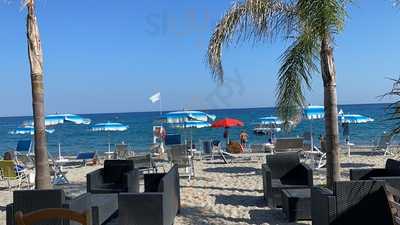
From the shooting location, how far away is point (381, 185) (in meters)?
5.14

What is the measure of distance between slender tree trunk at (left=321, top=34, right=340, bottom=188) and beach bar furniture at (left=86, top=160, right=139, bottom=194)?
10.4 feet

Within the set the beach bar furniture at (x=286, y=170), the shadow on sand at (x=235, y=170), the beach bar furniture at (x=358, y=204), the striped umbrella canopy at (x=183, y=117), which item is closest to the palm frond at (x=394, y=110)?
the beach bar furniture at (x=358, y=204)

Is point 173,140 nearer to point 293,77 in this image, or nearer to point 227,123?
point 227,123

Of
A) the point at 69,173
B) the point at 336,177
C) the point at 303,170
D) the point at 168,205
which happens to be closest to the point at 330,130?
the point at 336,177

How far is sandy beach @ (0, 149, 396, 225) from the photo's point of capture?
6973 mm

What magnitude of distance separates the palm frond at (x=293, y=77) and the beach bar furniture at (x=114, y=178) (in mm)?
2999

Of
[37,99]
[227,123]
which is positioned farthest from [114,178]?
[227,123]

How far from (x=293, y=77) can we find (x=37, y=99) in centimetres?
446

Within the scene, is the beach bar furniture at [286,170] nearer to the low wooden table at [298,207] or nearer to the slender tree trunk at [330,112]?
the slender tree trunk at [330,112]

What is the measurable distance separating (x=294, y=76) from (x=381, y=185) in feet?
13.8

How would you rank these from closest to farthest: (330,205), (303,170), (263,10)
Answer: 1. (330,205)
2. (263,10)
3. (303,170)

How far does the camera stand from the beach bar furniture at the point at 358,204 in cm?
513

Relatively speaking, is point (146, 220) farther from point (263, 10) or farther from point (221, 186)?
point (221, 186)

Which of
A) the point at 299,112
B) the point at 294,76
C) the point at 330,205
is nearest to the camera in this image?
the point at 330,205
